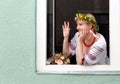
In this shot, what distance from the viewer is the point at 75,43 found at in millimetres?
5316

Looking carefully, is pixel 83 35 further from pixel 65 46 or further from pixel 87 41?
pixel 65 46

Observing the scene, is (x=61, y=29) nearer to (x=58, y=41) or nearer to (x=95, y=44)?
(x=58, y=41)

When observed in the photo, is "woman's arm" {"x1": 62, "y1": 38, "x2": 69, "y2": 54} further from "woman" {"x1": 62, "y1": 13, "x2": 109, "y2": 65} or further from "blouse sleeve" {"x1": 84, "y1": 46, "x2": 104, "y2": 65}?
"blouse sleeve" {"x1": 84, "y1": 46, "x2": 104, "y2": 65}

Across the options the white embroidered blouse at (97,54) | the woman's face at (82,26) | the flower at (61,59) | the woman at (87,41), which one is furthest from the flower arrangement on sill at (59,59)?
the woman's face at (82,26)

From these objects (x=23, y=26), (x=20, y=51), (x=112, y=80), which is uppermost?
(x=23, y=26)

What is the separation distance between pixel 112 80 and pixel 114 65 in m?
0.19

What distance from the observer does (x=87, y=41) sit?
527cm

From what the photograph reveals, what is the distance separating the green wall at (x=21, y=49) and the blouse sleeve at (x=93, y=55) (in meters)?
0.19

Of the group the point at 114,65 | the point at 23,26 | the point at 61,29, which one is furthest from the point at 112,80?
the point at 23,26

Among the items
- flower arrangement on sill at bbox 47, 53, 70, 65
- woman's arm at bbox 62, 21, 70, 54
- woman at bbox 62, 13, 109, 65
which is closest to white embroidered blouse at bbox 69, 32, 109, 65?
woman at bbox 62, 13, 109, 65

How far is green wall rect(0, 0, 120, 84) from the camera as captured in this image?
5133mm

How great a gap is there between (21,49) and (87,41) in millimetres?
845

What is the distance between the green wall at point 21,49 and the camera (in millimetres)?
5133

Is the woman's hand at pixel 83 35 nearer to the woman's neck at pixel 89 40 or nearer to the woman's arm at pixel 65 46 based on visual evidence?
the woman's neck at pixel 89 40
